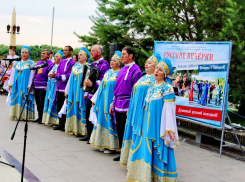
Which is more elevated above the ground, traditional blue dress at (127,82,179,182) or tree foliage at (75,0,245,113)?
tree foliage at (75,0,245,113)

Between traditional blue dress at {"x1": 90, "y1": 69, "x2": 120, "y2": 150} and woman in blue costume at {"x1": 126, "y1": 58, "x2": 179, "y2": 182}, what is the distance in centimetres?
164

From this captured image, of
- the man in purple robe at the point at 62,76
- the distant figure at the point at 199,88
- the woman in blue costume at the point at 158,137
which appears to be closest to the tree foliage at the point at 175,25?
the distant figure at the point at 199,88

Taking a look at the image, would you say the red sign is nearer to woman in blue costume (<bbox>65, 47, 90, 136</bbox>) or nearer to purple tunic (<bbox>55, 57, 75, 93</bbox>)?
woman in blue costume (<bbox>65, 47, 90, 136</bbox>)

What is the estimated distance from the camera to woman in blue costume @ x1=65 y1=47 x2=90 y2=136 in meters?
7.73

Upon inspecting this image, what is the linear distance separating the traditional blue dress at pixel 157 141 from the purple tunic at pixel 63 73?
411 centimetres

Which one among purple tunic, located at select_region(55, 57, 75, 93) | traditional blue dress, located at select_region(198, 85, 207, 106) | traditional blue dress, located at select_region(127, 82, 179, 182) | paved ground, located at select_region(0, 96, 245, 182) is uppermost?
purple tunic, located at select_region(55, 57, 75, 93)

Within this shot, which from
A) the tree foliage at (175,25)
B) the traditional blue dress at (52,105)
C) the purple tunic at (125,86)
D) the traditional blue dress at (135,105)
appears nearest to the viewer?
the traditional blue dress at (135,105)

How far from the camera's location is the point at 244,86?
30.4 feet

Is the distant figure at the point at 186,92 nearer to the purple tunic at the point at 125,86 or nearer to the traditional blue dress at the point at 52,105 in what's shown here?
the purple tunic at the point at 125,86

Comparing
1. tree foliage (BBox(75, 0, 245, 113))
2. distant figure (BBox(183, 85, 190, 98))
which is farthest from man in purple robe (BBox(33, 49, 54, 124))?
distant figure (BBox(183, 85, 190, 98))

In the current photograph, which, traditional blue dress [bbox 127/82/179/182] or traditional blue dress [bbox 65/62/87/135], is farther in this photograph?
traditional blue dress [bbox 65/62/87/135]

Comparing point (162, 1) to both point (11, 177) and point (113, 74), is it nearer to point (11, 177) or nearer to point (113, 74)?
point (113, 74)

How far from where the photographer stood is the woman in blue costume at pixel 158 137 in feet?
14.8

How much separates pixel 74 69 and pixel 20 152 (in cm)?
254
